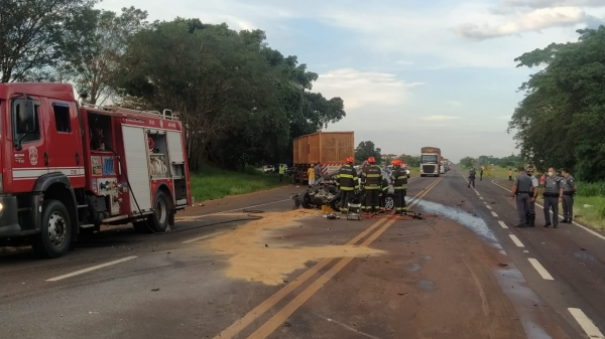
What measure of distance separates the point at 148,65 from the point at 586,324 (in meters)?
32.6

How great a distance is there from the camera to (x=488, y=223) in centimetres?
Result: 1797

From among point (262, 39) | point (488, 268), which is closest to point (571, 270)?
point (488, 268)

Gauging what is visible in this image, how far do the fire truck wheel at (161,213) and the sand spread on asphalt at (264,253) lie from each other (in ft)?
6.06

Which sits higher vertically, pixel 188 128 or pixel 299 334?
pixel 188 128

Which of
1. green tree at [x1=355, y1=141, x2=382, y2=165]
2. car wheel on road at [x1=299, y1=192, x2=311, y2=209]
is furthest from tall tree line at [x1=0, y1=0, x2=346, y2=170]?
green tree at [x1=355, y1=141, x2=382, y2=165]

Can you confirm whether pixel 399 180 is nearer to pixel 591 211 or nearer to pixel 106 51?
pixel 591 211

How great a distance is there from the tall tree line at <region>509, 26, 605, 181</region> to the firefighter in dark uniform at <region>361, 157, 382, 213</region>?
20.4 metres

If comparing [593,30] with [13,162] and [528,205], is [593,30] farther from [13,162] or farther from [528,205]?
[13,162]

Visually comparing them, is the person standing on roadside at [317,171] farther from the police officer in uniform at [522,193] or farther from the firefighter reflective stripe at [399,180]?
the police officer in uniform at [522,193]

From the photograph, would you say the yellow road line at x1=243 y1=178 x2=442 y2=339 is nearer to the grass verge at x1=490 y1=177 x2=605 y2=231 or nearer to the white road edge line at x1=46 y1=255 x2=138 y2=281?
the white road edge line at x1=46 y1=255 x2=138 y2=281

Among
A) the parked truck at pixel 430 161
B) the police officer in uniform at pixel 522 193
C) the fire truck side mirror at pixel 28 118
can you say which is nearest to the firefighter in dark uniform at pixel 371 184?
the police officer in uniform at pixel 522 193

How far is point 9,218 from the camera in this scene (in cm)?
956

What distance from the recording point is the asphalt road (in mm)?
6172

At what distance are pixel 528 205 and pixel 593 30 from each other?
2652cm
